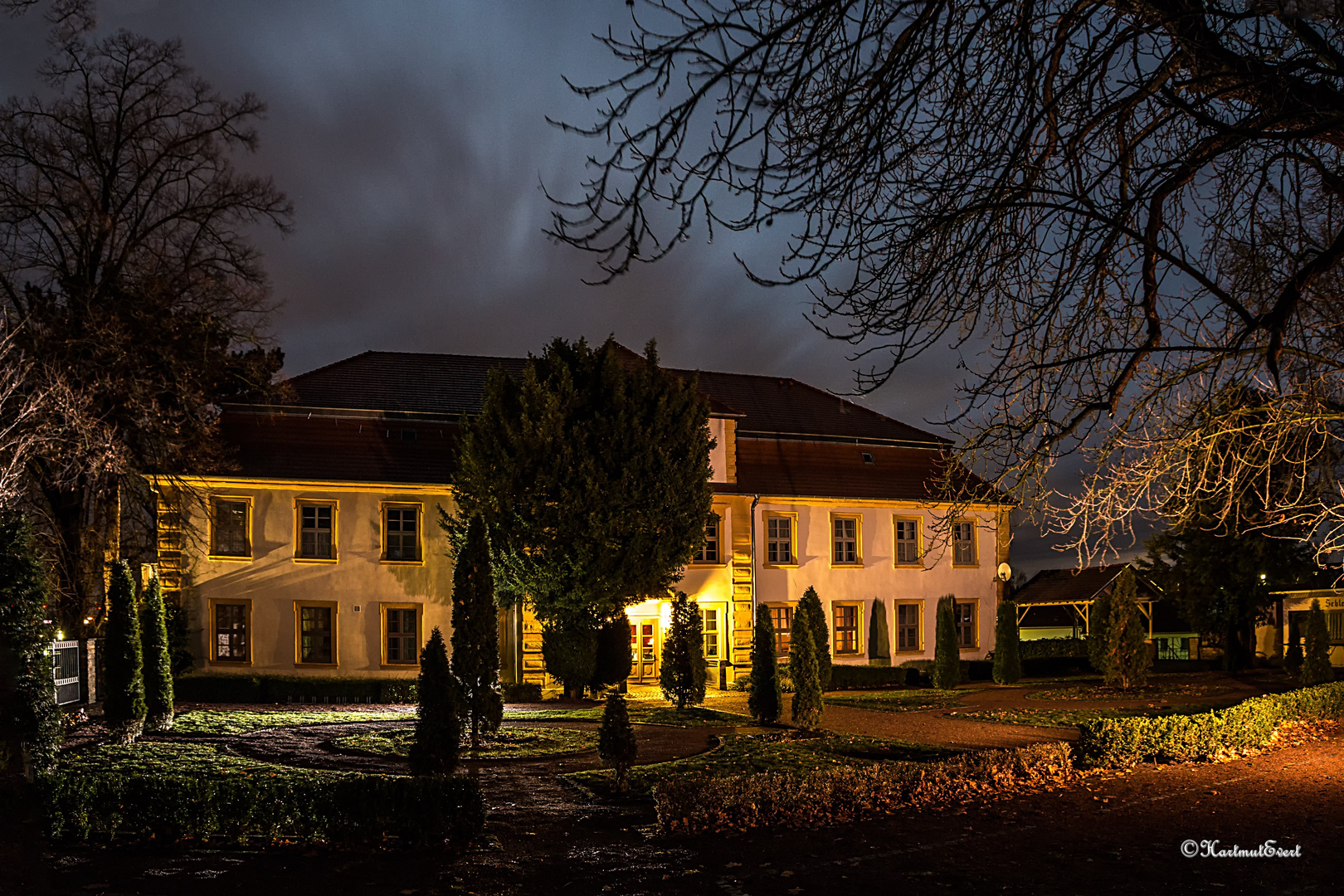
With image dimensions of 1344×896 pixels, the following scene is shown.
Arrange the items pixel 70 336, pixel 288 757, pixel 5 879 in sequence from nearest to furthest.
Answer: pixel 5 879
pixel 288 757
pixel 70 336

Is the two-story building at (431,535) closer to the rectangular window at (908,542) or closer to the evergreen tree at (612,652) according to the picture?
the rectangular window at (908,542)

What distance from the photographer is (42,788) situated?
393 inches

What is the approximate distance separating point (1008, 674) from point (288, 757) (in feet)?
73.9

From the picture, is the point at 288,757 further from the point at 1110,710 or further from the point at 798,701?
the point at 1110,710

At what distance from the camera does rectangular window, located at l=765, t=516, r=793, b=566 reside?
3300cm

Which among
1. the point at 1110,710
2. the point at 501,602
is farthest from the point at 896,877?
the point at 501,602

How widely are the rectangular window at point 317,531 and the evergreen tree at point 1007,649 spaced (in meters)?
19.6

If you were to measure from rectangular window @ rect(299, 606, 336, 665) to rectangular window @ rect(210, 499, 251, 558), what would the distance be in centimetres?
233

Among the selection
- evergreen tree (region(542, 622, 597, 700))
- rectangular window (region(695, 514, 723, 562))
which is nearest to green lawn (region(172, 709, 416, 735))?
evergreen tree (region(542, 622, 597, 700))

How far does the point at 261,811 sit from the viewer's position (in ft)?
32.9

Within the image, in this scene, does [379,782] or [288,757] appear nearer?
[379,782]

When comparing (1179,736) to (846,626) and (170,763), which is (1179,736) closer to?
(170,763)

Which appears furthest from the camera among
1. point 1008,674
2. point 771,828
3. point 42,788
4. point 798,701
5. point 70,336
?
point 1008,674

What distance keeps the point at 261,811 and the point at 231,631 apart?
2010 cm
